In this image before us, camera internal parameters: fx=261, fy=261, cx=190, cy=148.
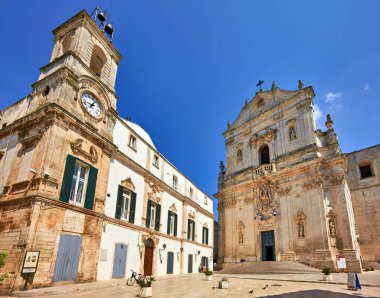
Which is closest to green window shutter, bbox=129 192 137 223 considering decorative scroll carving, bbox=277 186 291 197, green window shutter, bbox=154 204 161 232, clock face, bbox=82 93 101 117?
green window shutter, bbox=154 204 161 232

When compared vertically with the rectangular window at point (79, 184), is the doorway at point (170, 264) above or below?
below

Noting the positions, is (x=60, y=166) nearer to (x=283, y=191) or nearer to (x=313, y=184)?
(x=283, y=191)

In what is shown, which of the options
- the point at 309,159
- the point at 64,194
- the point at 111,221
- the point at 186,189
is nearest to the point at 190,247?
the point at 186,189

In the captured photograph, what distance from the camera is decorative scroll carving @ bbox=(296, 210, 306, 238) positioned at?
22.6 meters

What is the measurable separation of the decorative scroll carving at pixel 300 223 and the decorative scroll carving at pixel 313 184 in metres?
2.26

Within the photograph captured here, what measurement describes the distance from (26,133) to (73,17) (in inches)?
355

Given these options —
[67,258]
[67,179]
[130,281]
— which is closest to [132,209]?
[130,281]

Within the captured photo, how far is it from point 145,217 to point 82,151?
7371 millimetres

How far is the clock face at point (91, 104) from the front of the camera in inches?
631

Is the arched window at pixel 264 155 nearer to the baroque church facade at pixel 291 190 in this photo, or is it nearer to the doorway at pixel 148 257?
the baroque church facade at pixel 291 190

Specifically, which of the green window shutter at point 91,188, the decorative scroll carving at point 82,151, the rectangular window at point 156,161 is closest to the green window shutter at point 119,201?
the green window shutter at point 91,188

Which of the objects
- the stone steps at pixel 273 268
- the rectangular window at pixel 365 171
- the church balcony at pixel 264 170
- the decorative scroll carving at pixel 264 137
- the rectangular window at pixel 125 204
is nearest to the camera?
the rectangular window at pixel 125 204

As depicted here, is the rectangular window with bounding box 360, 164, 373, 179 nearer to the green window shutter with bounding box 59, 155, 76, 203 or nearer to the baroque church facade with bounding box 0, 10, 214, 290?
the baroque church facade with bounding box 0, 10, 214, 290

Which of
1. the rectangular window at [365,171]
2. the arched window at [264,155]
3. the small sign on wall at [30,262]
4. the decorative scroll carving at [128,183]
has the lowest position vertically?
the small sign on wall at [30,262]
